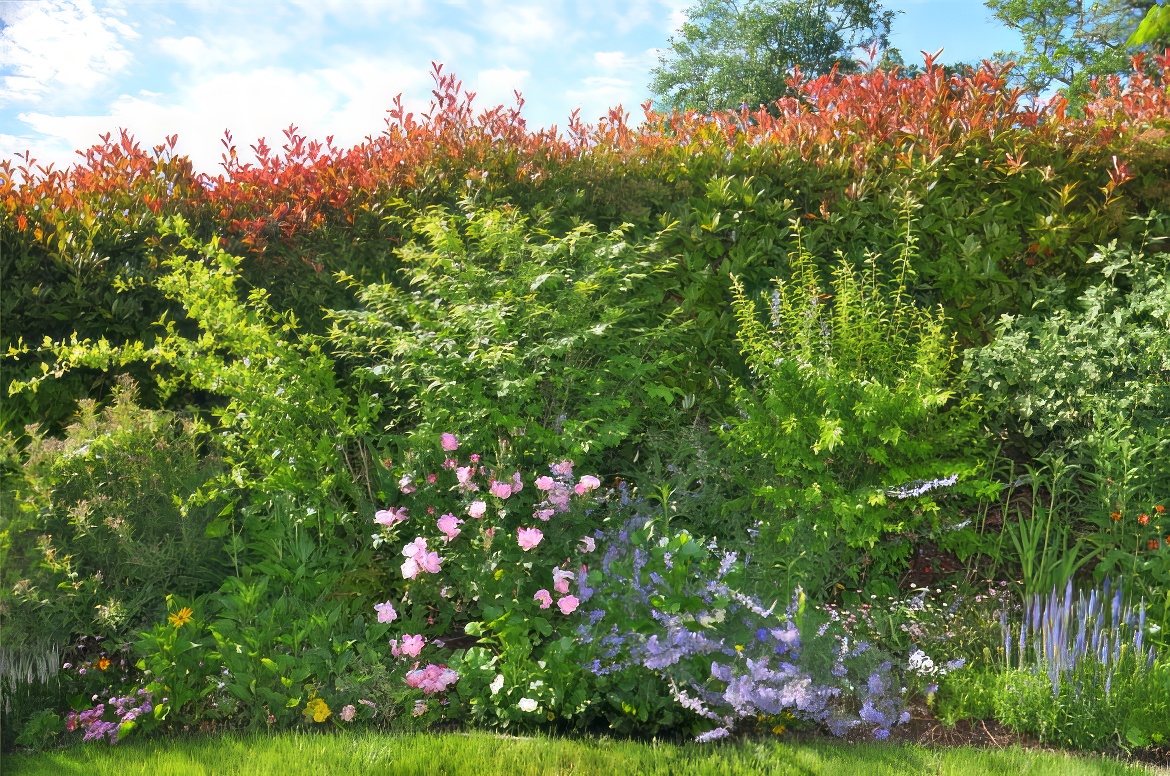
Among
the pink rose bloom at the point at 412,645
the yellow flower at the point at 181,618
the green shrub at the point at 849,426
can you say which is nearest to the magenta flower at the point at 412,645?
the pink rose bloom at the point at 412,645

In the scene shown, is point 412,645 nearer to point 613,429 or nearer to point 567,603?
point 567,603

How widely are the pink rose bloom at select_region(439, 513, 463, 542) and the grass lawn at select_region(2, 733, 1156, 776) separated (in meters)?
1.02

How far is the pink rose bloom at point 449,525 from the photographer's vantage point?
4.46 m

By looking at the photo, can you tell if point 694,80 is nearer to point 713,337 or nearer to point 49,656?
point 713,337

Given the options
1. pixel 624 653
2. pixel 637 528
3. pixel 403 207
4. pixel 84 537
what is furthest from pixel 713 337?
pixel 84 537

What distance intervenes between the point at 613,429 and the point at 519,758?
185 centimetres

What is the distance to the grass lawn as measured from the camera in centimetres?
344

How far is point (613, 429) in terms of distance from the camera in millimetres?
4844

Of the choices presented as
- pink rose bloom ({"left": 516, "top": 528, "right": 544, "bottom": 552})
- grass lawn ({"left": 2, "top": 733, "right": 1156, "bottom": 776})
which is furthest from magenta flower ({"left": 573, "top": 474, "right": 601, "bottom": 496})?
grass lawn ({"left": 2, "top": 733, "right": 1156, "bottom": 776})

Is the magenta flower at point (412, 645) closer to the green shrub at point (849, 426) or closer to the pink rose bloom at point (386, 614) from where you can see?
the pink rose bloom at point (386, 614)

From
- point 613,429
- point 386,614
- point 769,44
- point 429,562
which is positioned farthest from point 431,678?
point 769,44

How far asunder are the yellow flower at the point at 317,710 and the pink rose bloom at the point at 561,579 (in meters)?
1.17

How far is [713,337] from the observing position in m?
6.03

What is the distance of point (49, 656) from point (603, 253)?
3.65 m
